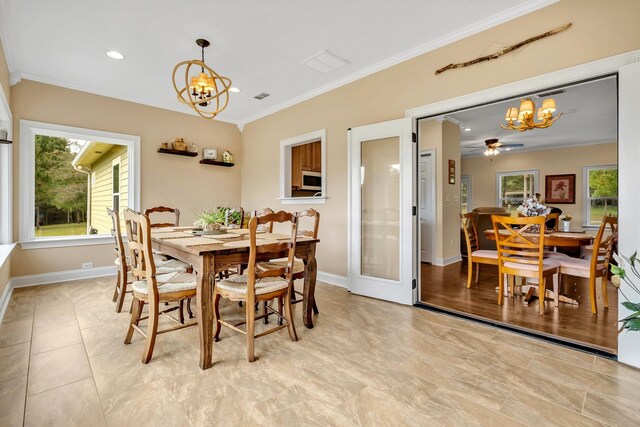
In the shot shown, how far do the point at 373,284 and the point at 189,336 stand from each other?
6.55 ft

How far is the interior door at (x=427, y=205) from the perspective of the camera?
18.4ft

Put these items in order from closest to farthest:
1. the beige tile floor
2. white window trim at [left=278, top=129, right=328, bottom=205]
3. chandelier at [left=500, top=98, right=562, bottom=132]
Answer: the beige tile floor → chandelier at [left=500, top=98, right=562, bottom=132] → white window trim at [left=278, top=129, right=328, bottom=205]

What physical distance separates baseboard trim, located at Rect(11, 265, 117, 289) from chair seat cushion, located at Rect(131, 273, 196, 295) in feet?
8.94

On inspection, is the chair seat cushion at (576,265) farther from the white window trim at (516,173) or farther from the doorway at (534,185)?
the white window trim at (516,173)

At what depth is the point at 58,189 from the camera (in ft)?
14.2

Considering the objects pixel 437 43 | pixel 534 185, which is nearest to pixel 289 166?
pixel 437 43

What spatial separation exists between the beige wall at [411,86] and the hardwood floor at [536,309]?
137 cm

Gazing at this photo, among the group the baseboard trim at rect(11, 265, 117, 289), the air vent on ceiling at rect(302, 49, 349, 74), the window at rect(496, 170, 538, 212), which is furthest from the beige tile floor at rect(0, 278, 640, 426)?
the window at rect(496, 170, 538, 212)

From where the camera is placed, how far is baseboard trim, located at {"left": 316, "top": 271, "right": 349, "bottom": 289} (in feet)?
13.5

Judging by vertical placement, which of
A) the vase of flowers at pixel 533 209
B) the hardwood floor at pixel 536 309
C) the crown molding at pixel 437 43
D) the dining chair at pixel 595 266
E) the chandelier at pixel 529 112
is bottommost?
the hardwood floor at pixel 536 309

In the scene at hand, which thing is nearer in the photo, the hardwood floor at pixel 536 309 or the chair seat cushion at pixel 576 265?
the hardwood floor at pixel 536 309

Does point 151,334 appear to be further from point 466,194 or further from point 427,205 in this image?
Answer: point 466,194

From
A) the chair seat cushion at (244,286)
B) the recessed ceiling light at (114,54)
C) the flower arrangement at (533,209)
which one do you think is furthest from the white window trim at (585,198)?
the recessed ceiling light at (114,54)

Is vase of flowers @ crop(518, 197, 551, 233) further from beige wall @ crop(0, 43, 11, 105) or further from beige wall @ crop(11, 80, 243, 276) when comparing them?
beige wall @ crop(0, 43, 11, 105)
